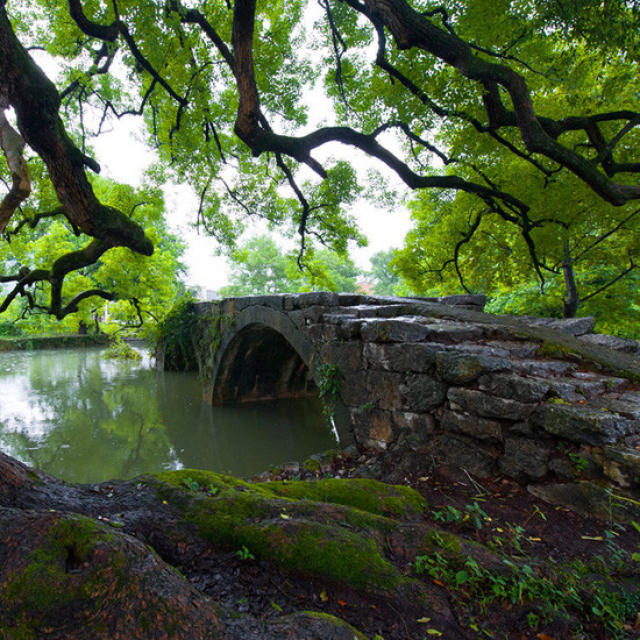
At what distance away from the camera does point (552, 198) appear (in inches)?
228

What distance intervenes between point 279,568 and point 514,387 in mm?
1975

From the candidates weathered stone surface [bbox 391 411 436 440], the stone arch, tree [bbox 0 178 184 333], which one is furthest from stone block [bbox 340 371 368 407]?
tree [bbox 0 178 184 333]

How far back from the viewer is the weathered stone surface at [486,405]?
2.61 m

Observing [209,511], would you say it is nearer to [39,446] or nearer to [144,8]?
[144,8]

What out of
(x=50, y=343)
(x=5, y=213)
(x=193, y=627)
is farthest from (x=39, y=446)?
(x=50, y=343)

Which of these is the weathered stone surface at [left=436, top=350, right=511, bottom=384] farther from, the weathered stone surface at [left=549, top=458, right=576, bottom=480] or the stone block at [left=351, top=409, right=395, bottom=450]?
the stone block at [left=351, top=409, right=395, bottom=450]

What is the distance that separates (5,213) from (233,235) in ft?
24.7

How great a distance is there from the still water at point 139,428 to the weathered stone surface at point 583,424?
4.27m

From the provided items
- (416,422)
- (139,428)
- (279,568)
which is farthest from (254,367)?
(279,568)

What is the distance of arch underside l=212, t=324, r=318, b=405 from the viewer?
29.1 feet

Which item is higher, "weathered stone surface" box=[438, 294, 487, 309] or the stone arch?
"weathered stone surface" box=[438, 294, 487, 309]

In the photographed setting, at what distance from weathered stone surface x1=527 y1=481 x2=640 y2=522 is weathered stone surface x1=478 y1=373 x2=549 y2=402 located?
1.77ft

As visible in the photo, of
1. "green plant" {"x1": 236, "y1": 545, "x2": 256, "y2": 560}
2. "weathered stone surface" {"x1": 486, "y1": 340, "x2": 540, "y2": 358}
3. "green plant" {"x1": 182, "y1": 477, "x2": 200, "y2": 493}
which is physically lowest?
"green plant" {"x1": 236, "y1": 545, "x2": 256, "y2": 560}

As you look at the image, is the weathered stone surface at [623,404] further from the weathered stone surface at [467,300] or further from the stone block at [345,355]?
the weathered stone surface at [467,300]
